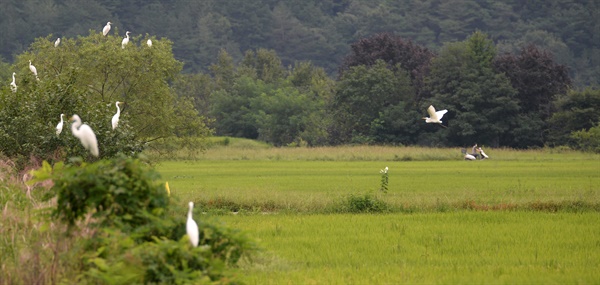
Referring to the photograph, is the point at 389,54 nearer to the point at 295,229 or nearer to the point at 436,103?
the point at 436,103

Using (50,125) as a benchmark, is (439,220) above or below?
below

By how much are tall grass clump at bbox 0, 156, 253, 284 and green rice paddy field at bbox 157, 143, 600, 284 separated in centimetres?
61

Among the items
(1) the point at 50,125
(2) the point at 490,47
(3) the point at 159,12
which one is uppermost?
(3) the point at 159,12

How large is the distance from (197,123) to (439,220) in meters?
16.8

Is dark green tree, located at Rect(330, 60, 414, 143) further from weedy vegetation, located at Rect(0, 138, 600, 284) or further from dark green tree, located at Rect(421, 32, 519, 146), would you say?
weedy vegetation, located at Rect(0, 138, 600, 284)

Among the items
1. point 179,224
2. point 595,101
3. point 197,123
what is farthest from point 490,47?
point 179,224

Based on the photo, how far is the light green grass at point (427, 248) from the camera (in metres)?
13.6

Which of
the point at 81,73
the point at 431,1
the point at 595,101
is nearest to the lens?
the point at 81,73

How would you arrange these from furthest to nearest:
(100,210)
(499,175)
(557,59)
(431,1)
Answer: (431,1) < (557,59) < (499,175) < (100,210)

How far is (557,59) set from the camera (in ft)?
365

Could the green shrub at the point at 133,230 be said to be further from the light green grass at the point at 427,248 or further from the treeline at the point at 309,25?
the treeline at the point at 309,25

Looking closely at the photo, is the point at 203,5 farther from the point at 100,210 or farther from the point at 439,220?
the point at 100,210

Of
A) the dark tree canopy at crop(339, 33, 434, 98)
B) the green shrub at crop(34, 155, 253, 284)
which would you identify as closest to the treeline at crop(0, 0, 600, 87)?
the dark tree canopy at crop(339, 33, 434, 98)

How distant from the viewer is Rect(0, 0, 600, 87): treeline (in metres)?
116
